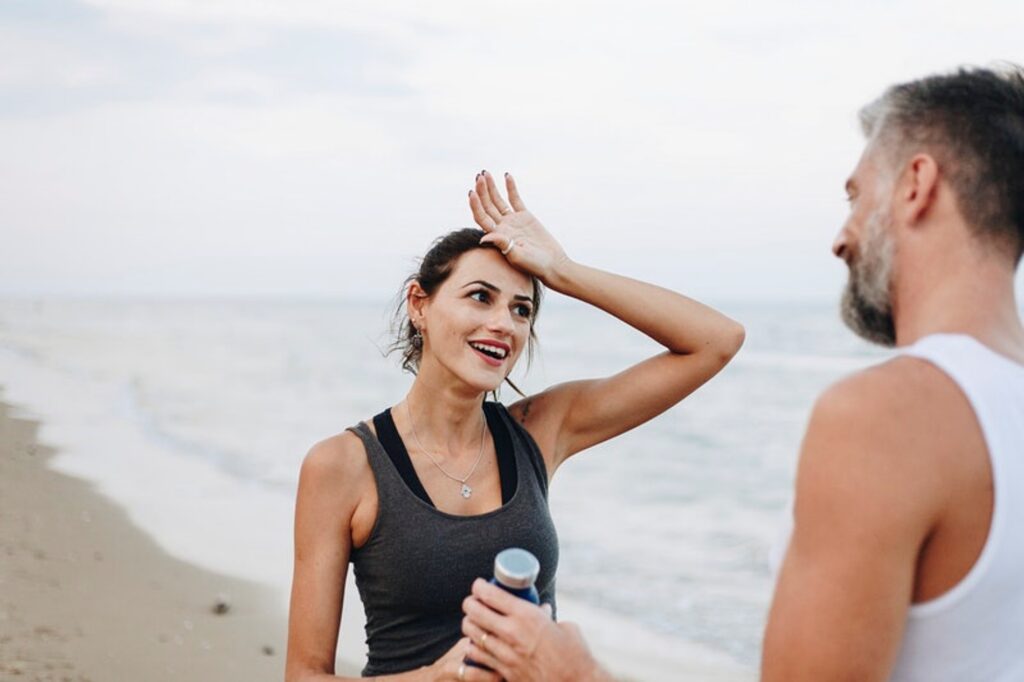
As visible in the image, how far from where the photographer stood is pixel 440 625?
332 cm

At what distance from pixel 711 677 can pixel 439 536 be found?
14.5ft

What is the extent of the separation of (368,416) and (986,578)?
1910 cm

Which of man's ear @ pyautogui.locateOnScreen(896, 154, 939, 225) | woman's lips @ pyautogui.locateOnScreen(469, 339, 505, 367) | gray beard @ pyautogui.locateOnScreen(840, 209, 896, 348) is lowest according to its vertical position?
woman's lips @ pyautogui.locateOnScreen(469, 339, 505, 367)

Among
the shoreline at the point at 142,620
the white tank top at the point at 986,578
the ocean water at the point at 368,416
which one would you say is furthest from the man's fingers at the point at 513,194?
the shoreline at the point at 142,620

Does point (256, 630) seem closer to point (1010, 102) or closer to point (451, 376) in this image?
point (451, 376)

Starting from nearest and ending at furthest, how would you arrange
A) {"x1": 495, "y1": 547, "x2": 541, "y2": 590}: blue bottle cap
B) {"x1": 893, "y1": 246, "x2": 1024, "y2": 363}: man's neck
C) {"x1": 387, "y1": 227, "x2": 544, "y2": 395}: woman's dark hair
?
{"x1": 893, "y1": 246, "x2": 1024, "y2": 363}: man's neck → {"x1": 495, "y1": 547, "x2": 541, "y2": 590}: blue bottle cap → {"x1": 387, "y1": 227, "x2": 544, "y2": 395}: woman's dark hair

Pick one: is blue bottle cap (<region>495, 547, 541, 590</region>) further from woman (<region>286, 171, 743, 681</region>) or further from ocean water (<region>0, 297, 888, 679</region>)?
woman (<region>286, 171, 743, 681</region>)

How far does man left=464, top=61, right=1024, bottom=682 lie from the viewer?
1594 millimetres

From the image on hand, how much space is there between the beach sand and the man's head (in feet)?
17.6

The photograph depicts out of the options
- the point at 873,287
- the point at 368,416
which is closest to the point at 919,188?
the point at 873,287

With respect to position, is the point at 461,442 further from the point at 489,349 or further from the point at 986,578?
the point at 986,578

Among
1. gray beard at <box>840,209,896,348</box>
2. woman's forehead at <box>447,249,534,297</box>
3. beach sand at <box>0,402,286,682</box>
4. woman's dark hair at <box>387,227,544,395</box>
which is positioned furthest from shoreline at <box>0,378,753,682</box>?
gray beard at <box>840,209,896,348</box>

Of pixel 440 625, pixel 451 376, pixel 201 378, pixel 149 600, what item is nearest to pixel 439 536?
pixel 440 625

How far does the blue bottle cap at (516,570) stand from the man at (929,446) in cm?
67
